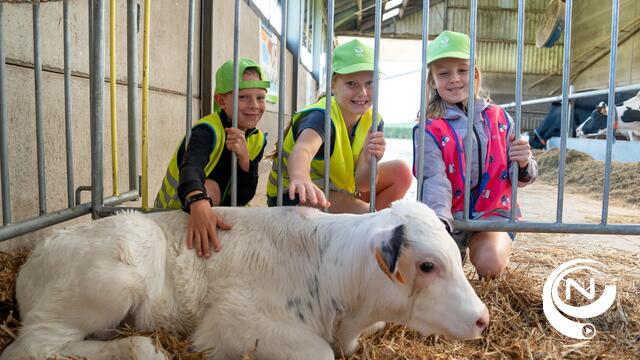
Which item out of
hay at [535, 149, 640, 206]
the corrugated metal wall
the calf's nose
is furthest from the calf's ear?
the corrugated metal wall

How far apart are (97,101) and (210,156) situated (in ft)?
2.11

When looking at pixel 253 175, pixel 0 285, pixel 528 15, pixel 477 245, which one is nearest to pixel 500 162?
pixel 477 245

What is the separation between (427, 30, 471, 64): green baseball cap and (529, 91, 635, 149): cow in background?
10650 millimetres

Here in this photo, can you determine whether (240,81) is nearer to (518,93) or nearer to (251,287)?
(251,287)

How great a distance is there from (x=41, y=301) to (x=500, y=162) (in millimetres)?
2291

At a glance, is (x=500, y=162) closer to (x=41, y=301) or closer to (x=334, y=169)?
(x=334, y=169)

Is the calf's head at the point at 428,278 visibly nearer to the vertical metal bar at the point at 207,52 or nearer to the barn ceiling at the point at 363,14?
the vertical metal bar at the point at 207,52

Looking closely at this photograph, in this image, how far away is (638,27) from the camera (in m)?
21.2

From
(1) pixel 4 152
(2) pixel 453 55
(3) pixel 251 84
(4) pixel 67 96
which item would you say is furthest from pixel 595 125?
(1) pixel 4 152

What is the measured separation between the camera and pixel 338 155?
3.15m

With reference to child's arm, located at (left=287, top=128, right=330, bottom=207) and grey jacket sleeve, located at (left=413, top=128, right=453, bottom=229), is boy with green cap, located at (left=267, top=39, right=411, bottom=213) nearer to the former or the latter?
child's arm, located at (left=287, top=128, right=330, bottom=207)

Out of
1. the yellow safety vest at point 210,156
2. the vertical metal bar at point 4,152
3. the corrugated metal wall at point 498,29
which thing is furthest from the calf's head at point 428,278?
the corrugated metal wall at point 498,29

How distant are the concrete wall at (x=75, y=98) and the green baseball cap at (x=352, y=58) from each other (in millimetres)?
1488

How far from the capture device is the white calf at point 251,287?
1979 mm
